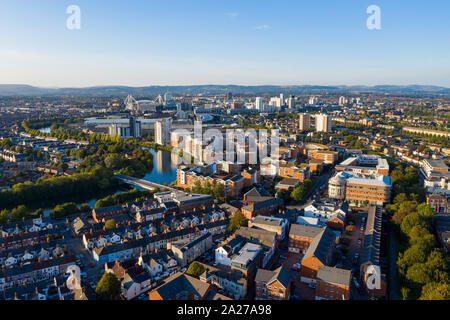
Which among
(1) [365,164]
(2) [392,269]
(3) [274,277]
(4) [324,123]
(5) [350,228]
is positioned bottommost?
(2) [392,269]

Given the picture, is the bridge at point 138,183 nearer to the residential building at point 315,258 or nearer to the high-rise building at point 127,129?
the residential building at point 315,258

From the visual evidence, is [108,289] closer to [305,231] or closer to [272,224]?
[272,224]

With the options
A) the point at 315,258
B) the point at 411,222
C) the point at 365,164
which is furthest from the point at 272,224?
the point at 365,164

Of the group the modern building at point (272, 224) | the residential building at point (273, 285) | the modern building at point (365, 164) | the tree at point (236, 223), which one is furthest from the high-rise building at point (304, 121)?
the residential building at point (273, 285)

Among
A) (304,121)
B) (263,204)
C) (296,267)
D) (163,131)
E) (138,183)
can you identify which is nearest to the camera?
(296,267)
